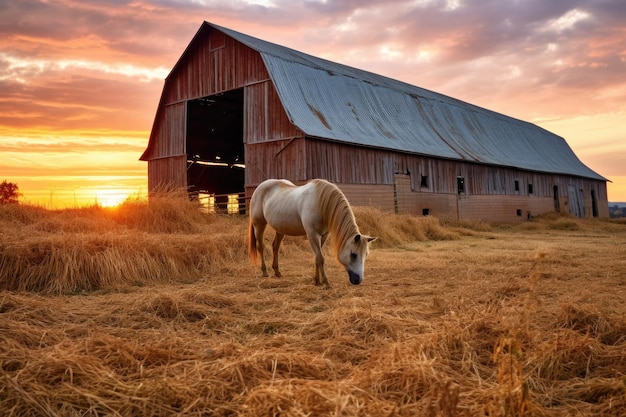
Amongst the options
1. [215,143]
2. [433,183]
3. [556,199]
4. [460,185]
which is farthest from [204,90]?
[556,199]

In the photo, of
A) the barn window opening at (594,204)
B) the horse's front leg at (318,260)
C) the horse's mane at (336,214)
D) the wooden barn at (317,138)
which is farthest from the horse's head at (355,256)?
the barn window opening at (594,204)

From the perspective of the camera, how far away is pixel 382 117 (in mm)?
22250

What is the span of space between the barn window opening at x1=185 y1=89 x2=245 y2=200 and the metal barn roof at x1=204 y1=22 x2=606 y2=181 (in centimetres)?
356

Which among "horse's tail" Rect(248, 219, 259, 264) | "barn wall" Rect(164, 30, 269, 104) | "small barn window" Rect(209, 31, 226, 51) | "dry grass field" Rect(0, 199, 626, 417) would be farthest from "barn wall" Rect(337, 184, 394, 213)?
"dry grass field" Rect(0, 199, 626, 417)

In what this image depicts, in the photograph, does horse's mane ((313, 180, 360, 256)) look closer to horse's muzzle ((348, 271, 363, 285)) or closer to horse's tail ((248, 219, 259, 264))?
horse's muzzle ((348, 271, 363, 285))

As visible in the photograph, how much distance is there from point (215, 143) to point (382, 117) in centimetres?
863

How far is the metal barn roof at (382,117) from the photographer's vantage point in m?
18.3

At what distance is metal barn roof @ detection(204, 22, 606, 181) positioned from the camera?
18281 mm

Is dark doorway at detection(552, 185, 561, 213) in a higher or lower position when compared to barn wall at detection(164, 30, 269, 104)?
lower

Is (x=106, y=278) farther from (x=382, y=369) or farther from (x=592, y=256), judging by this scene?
(x=592, y=256)

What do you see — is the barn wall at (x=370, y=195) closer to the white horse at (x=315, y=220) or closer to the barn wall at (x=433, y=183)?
the barn wall at (x=433, y=183)

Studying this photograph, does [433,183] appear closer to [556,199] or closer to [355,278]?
[556,199]

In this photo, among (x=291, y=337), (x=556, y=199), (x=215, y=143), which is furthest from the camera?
(x=556, y=199)

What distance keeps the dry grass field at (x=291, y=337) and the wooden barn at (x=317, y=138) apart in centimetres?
838
